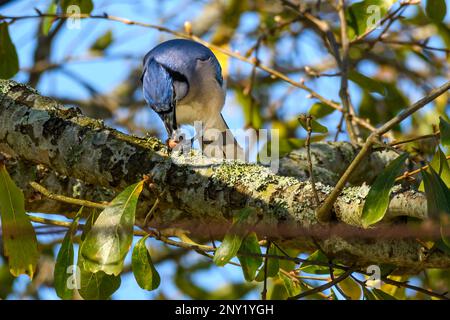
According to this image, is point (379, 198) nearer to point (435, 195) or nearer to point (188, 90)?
point (435, 195)

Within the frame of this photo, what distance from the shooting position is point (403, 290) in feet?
9.35

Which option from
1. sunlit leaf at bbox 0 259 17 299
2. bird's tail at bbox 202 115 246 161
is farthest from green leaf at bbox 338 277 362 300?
sunlit leaf at bbox 0 259 17 299

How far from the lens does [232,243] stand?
199 cm

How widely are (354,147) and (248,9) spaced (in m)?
2.41

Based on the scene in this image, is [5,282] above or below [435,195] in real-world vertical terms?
above

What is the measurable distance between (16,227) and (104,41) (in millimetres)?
3750

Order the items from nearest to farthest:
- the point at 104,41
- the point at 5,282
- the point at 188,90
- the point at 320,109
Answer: the point at 320,109, the point at 188,90, the point at 5,282, the point at 104,41

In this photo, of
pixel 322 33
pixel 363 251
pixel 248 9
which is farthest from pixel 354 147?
pixel 248 9

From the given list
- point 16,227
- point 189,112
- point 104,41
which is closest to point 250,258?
point 16,227

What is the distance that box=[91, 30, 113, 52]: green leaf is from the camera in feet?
18.4

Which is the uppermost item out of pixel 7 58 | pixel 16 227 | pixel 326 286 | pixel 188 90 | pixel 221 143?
pixel 188 90

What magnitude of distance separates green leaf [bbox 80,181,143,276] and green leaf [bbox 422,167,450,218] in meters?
0.80

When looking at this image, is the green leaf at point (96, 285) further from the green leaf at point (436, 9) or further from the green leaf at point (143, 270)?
the green leaf at point (436, 9)
